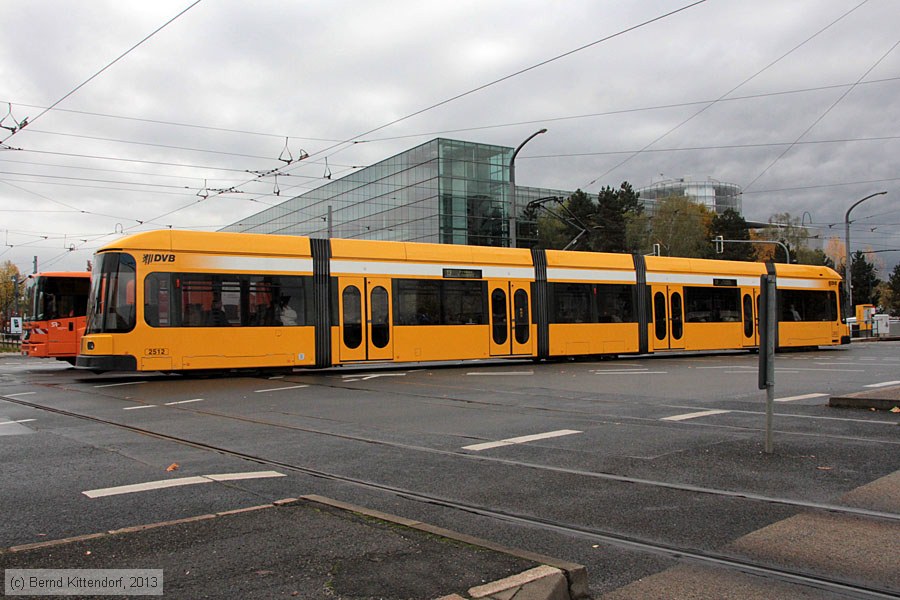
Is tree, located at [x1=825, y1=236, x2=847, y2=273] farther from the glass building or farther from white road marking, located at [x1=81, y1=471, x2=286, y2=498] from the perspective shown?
white road marking, located at [x1=81, y1=471, x2=286, y2=498]

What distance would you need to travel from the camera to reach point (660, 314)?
24922 mm

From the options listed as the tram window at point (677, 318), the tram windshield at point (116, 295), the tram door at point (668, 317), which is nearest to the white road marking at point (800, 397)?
the tram door at point (668, 317)

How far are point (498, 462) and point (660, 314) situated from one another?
61.8 ft

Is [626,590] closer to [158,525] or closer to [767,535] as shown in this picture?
[767,535]

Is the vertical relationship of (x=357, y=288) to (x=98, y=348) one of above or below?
above

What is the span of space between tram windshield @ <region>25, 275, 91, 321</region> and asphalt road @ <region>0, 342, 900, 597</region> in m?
10.6

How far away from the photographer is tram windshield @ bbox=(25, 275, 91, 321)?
2395 centimetres

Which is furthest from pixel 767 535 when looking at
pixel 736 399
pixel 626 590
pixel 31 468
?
pixel 736 399

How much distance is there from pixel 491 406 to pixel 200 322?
8.26 metres

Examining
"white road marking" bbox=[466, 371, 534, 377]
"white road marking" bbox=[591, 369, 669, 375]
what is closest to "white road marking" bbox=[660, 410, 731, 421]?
"white road marking" bbox=[591, 369, 669, 375]

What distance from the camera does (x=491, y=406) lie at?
39.7 ft

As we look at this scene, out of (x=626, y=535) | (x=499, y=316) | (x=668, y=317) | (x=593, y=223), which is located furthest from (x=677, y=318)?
(x=593, y=223)

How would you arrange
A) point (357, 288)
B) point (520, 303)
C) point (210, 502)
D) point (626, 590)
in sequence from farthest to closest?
1. point (520, 303)
2. point (357, 288)
3. point (210, 502)
4. point (626, 590)

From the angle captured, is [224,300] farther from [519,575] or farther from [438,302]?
[519,575]
